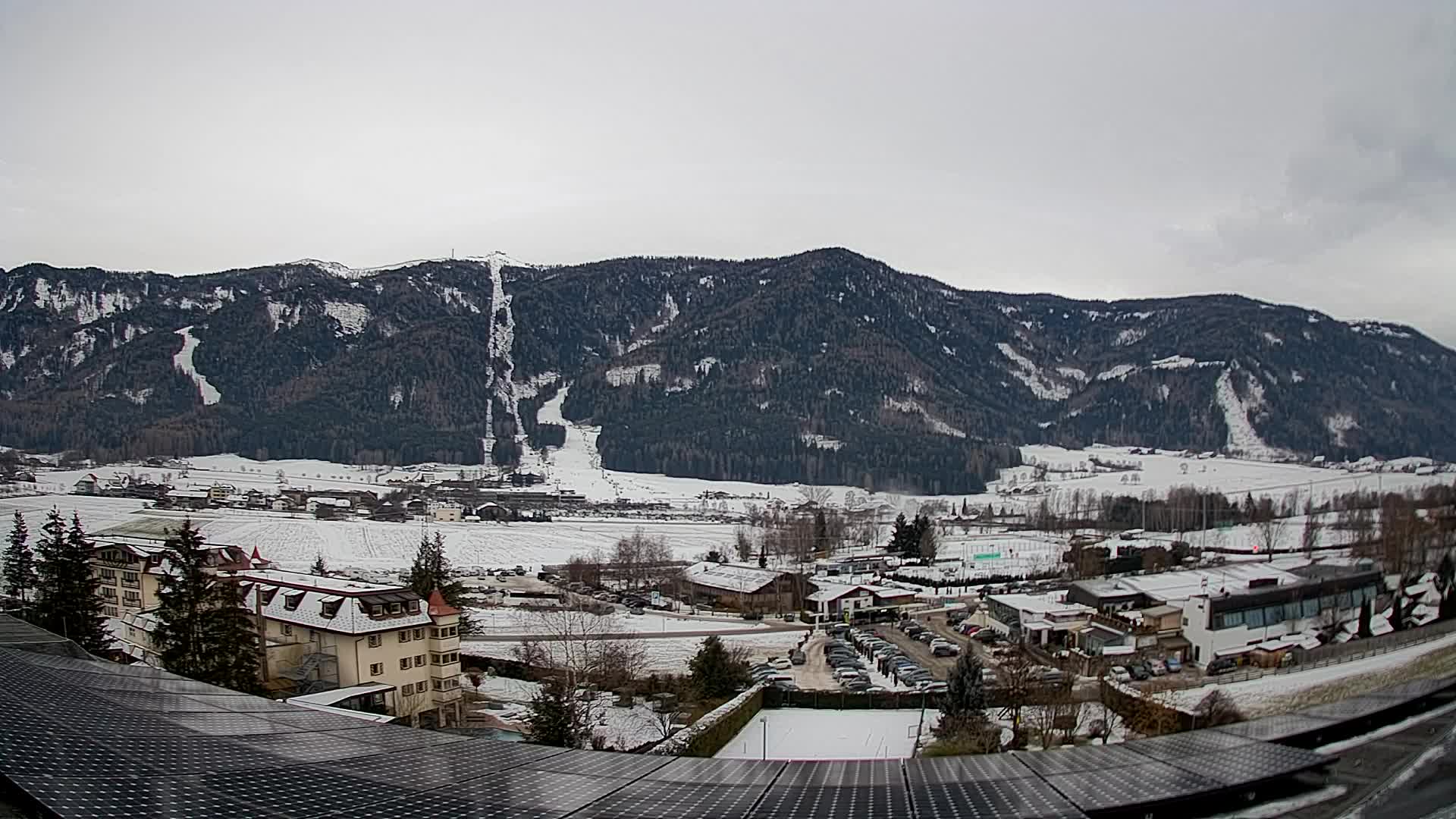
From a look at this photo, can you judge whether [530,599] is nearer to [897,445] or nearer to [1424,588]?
[1424,588]

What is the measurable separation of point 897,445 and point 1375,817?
69.4 meters

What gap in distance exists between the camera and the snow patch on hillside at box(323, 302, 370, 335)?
371 ft

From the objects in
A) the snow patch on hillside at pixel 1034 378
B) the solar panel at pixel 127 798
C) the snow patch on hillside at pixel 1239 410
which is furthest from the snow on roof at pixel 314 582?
the snow patch on hillside at pixel 1034 378

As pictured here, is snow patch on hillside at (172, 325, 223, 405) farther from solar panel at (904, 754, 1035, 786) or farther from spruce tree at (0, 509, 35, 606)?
solar panel at (904, 754, 1035, 786)

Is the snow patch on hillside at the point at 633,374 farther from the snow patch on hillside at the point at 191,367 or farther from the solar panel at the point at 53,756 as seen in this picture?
the solar panel at the point at 53,756

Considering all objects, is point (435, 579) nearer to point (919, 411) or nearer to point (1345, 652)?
point (1345, 652)

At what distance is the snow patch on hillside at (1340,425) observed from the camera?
6456 centimetres

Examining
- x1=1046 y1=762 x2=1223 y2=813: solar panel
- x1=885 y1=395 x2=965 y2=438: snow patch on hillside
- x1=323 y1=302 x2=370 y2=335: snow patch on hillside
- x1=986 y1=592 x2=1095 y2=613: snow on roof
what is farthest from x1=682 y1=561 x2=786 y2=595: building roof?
x1=323 y1=302 x2=370 y2=335: snow patch on hillside

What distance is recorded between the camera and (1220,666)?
14.5 m

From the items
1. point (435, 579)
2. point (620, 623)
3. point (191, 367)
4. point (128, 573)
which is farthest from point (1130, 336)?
point (128, 573)

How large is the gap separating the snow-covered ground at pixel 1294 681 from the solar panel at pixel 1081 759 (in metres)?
1.74

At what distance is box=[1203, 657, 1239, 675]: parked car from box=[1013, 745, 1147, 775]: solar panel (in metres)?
9.04

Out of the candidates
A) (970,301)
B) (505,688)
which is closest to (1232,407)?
(970,301)

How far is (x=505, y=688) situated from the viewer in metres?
14.6
